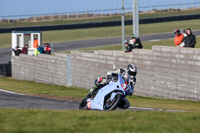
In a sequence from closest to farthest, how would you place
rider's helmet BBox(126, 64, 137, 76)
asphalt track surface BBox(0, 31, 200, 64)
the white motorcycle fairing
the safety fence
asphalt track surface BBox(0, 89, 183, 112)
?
1. the white motorcycle fairing
2. rider's helmet BBox(126, 64, 137, 76)
3. asphalt track surface BBox(0, 89, 183, 112)
4. the safety fence
5. asphalt track surface BBox(0, 31, 200, 64)

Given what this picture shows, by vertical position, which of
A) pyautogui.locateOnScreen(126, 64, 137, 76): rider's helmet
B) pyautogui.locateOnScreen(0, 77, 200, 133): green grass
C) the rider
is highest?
pyautogui.locateOnScreen(126, 64, 137, 76): rider's helmet

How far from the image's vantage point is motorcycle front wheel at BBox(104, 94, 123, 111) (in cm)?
1129

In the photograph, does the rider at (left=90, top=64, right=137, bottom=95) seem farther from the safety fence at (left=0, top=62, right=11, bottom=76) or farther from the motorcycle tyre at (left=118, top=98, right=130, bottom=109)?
the safety fence at (left=0, top=62, right=11, bottom=76)

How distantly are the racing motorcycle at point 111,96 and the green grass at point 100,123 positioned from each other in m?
1.82

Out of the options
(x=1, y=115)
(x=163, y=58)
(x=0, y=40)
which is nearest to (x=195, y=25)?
(x=0, y=40)

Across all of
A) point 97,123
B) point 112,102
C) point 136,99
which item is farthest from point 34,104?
point 97,123

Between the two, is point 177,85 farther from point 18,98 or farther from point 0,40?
point 0,40

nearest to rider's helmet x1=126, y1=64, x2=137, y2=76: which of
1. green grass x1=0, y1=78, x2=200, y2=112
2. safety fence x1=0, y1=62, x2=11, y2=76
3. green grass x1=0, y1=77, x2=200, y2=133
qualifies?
green grass x1=0, y1=77, x2=200, y2=133

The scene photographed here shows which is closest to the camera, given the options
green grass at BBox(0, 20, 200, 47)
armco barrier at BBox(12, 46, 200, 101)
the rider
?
the rider

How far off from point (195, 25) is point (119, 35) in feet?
29.6

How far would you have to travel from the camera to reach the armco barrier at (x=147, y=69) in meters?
17.2

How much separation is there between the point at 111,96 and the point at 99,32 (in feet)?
143

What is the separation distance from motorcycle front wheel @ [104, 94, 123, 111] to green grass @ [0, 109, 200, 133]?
177cm

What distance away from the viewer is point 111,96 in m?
11.4
